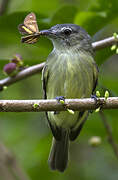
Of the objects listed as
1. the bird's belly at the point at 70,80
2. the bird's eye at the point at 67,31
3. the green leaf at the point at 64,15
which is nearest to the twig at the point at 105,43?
the bird's belly at the point at 70,80

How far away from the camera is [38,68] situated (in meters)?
4.73

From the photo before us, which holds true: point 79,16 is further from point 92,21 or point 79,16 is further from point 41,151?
point 41,151

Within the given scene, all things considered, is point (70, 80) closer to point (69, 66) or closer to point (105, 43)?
point (69, 66)

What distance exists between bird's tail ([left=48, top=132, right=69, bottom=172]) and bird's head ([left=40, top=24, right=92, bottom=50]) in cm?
146

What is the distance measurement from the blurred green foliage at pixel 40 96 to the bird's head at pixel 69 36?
150mm

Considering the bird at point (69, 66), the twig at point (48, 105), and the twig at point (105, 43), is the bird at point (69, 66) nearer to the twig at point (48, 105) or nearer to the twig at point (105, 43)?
the twig at point (105, 43)

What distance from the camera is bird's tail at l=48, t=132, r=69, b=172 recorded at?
542cm

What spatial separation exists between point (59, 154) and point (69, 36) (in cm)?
179

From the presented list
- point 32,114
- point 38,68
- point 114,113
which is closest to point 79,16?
point 38,68

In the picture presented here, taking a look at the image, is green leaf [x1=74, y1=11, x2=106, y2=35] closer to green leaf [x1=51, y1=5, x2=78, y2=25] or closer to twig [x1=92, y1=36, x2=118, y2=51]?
green leaf [x1=51, y1=5, x2=78, y2=25]

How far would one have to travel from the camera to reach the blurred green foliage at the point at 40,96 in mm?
4781

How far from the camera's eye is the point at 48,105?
3254 mm

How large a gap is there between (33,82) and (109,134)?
229 centimetres

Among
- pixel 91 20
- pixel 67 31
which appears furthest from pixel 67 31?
pixel 91 20
